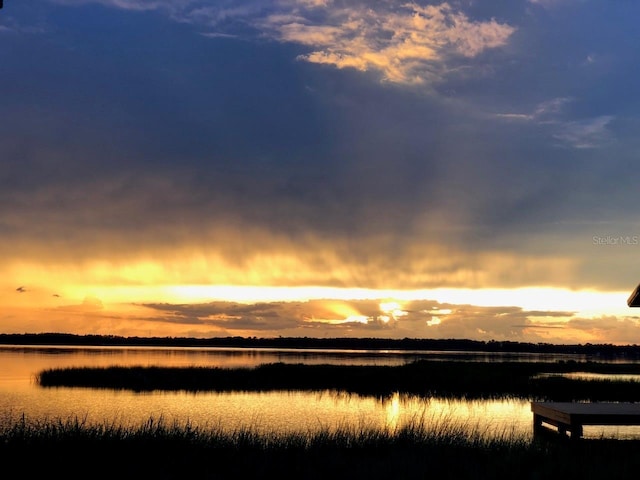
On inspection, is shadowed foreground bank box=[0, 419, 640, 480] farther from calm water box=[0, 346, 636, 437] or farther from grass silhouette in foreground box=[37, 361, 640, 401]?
grass silhouette in foreground box=[37, 361, 640, 401]

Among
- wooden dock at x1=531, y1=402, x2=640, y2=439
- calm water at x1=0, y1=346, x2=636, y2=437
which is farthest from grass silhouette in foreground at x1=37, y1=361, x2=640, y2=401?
wooden dock at x1=531, y1=402, x2=640, y2=439

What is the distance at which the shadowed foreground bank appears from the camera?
1198 cm

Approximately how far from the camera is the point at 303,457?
526 inches

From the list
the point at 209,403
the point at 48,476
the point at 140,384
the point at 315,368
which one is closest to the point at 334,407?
the point at 209,403

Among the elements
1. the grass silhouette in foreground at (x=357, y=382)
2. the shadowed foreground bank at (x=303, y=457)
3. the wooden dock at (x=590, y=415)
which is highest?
the wooden dock at (x=590, y=415)

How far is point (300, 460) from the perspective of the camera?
1298 cm

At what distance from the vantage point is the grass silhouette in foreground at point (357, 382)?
40.4 m

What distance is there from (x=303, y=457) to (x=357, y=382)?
33.5 meters

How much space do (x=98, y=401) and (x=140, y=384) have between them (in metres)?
8.94

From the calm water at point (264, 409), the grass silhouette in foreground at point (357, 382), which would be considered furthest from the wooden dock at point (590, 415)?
the grass silhouette in foreground at point (357, 382)

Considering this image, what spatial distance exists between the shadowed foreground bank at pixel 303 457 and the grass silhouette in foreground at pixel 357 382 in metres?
24.4

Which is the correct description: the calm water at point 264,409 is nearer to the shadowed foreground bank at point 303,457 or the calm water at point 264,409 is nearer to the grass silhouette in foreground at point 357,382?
the grass silhouette in foreground at point 357,382

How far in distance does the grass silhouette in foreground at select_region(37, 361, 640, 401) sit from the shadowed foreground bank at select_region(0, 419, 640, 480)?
2438cm

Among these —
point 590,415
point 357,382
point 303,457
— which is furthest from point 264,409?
point 303,457
